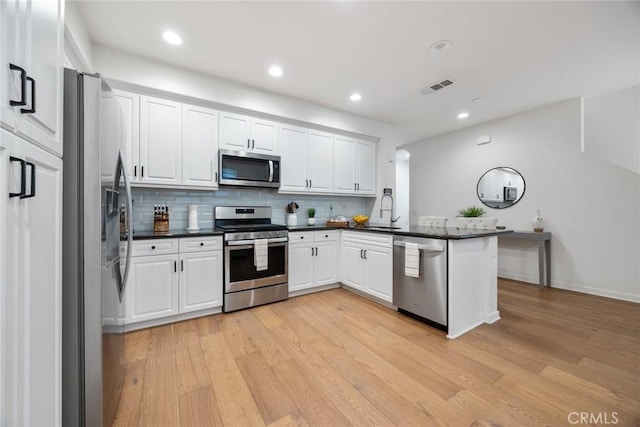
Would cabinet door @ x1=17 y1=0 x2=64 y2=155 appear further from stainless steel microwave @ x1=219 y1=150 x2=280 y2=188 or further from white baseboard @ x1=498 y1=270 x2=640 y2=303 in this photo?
white baseboard @ x1=498 y1=270 x2=640 y2=303

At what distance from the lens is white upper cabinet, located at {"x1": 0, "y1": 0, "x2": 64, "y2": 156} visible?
63 cm

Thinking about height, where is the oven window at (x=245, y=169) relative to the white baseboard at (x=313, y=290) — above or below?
above

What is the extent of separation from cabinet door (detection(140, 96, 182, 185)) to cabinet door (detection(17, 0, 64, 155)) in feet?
6.34

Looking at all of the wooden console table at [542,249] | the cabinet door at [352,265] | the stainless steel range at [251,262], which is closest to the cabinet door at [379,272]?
the cabinet door at [352,265]

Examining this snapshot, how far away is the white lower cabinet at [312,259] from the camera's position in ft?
11.1

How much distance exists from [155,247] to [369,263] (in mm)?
2423

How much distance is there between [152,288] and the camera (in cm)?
247

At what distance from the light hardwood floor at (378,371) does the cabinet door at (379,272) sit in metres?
0.30

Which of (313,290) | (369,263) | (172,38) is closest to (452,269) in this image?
(369,263)

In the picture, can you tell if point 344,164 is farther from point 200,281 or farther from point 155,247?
point 155,247

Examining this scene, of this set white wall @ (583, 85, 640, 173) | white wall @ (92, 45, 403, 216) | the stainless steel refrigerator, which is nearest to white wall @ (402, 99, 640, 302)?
white wall @ (583, 85, 640, 173)

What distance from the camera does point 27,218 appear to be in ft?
2.38

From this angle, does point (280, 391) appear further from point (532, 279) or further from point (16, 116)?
point (532, 279)

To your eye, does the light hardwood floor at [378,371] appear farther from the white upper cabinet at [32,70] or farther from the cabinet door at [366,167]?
the cabinet door at [366,167]
